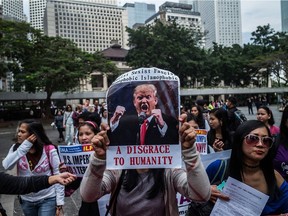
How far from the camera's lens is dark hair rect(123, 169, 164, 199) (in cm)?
182

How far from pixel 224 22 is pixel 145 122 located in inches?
4937

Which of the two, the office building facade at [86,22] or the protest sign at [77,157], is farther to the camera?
the office building facade at [86,22]

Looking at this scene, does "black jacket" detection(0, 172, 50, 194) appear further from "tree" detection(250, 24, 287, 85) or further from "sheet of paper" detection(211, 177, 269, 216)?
"tree" detection(250, 24, 287, 85)

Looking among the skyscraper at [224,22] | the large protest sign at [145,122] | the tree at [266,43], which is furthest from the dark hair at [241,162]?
the skyscraper at [224,22]

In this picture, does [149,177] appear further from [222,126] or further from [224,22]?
[224,22]

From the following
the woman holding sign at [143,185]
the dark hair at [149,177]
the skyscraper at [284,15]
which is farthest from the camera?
the skyscraper at [284,15]

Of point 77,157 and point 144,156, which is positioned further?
point 77,157

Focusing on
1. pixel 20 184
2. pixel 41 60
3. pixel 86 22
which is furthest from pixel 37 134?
pixel 86 22

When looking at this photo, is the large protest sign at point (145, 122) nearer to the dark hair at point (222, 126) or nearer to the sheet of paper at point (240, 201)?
the sheet of paper at point (240, 201)

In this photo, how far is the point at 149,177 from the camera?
72.5 inches

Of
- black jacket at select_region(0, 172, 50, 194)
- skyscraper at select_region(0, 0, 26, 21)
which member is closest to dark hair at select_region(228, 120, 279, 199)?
black jacket at select_region(0, 172, 50, 194)

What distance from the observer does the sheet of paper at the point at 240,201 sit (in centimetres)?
203

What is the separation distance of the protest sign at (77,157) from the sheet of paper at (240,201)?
128 centimetres

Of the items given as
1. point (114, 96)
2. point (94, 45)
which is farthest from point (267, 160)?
point (94, 45)
